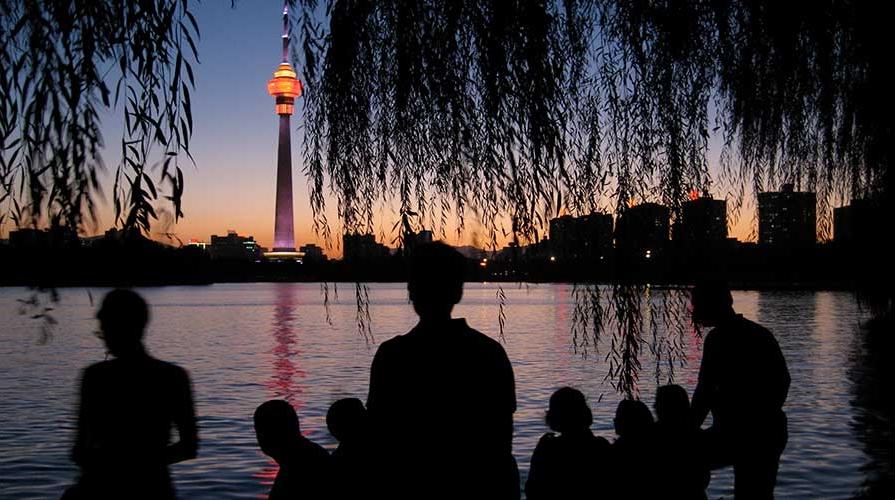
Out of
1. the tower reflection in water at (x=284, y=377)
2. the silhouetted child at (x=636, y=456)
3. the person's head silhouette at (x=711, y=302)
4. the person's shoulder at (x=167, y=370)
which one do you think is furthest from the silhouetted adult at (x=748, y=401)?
the tower reflection in water at (x=284, y=377)

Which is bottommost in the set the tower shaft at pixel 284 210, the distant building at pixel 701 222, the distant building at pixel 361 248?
the distant building at pixel 361 248

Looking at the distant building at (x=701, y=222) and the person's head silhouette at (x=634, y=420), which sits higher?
the distant building at (x=701, y=222)

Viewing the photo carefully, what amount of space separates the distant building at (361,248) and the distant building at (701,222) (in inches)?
43.6

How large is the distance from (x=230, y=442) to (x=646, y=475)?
12.0 m

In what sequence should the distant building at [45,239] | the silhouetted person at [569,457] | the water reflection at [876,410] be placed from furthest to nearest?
the silhouetted person at [569,457]
the water reflection at [876,410]
the distant building at [45,239]

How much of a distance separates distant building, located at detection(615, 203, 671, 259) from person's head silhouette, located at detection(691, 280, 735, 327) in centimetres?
73

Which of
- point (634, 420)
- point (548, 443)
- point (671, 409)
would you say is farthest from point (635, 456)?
point (548, 443)

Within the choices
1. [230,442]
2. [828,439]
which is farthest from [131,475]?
[828,439]

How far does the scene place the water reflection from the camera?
4.04 meters

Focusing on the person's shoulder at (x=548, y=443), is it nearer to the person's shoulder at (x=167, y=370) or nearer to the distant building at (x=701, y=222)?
the distant building at (x=701, y=222)

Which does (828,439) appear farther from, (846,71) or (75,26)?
(75,26)

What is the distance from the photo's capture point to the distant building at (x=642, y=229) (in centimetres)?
325

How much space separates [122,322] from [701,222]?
2.34m

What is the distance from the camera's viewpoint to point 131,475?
3.33 metres
